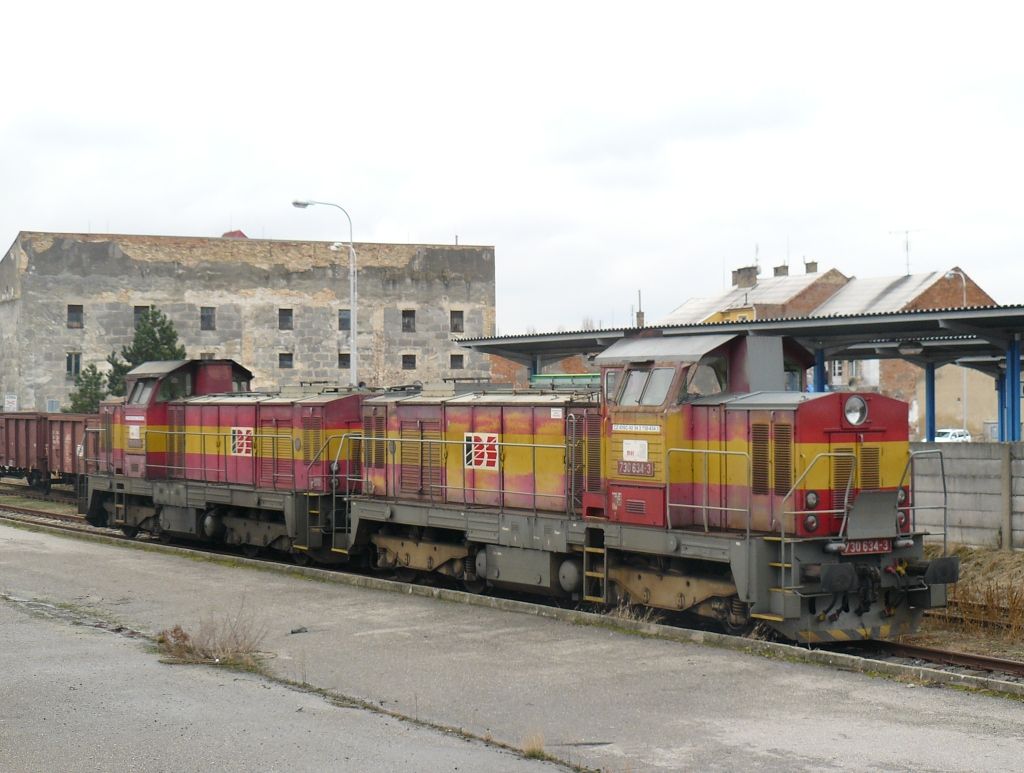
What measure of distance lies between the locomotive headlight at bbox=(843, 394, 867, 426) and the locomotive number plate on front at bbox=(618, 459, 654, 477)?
6.47ft

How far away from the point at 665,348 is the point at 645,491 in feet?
4.87

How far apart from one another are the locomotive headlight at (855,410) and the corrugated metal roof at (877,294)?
129 ft

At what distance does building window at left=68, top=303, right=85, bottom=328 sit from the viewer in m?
45.9

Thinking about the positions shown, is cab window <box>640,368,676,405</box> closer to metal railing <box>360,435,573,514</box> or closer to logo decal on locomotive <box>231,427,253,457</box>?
metal railing <box>360,435,573,514</box>

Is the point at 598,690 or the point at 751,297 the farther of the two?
the point at 751,297

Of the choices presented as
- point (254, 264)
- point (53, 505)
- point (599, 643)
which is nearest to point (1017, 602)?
point (599, 643)

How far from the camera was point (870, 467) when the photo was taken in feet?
36.6

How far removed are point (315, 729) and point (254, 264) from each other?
42.6 meters

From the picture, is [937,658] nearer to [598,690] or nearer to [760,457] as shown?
[760,457]

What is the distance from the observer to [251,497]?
703 inches

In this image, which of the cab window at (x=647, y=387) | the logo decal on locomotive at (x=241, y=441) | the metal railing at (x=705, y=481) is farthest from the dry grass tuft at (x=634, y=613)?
the logo decal on locomotive at (x=241, y=441)

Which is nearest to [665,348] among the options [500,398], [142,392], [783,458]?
[783,458]

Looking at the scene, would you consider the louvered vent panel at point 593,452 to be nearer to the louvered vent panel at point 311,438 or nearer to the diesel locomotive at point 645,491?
the diesel locomotive at point 645,491

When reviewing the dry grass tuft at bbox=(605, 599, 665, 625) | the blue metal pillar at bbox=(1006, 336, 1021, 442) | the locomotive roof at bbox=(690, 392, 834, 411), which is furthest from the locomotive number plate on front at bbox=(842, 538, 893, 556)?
the blue metal pillar at bbox=(1006, 336, 1021, 442)
